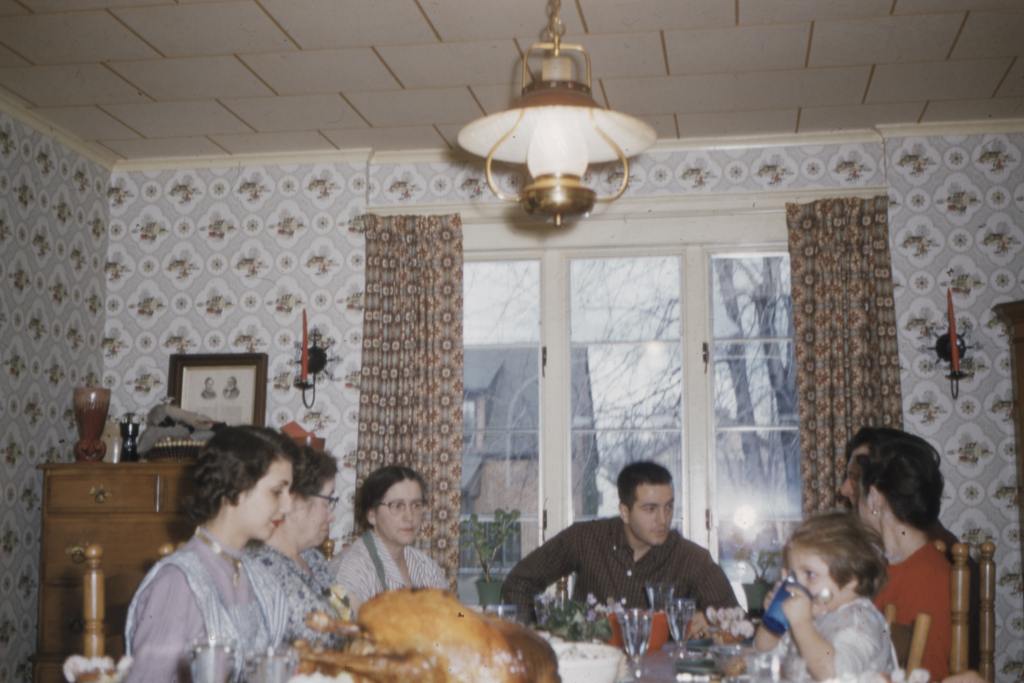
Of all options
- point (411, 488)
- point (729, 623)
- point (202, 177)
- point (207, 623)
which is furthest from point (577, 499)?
point (207, 623)

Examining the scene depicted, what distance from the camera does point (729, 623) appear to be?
262 centimetres

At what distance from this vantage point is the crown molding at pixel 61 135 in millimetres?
4160

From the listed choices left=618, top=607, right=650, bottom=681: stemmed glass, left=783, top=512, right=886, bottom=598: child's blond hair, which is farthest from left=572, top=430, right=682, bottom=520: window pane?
left=783, top=512, right=886, bottom=598: child's blond hair

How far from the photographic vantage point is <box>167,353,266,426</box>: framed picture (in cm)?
473

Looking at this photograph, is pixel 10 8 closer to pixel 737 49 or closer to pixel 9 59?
pixel 9 59

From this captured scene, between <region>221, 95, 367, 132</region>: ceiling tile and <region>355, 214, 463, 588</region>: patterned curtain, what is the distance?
1.72 ft

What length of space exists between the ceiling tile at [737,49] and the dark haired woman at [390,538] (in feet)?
5.77

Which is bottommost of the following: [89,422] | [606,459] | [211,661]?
[211,661]

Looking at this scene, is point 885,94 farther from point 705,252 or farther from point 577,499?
point 577,499

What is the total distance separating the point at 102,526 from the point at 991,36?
3784 mm

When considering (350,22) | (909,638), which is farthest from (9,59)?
(909,638)

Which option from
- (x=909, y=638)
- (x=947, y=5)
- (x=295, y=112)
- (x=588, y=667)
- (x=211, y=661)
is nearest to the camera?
(x=211, y=661)

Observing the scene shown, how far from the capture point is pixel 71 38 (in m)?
3.56

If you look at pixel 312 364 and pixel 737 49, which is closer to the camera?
pixel 737 49
